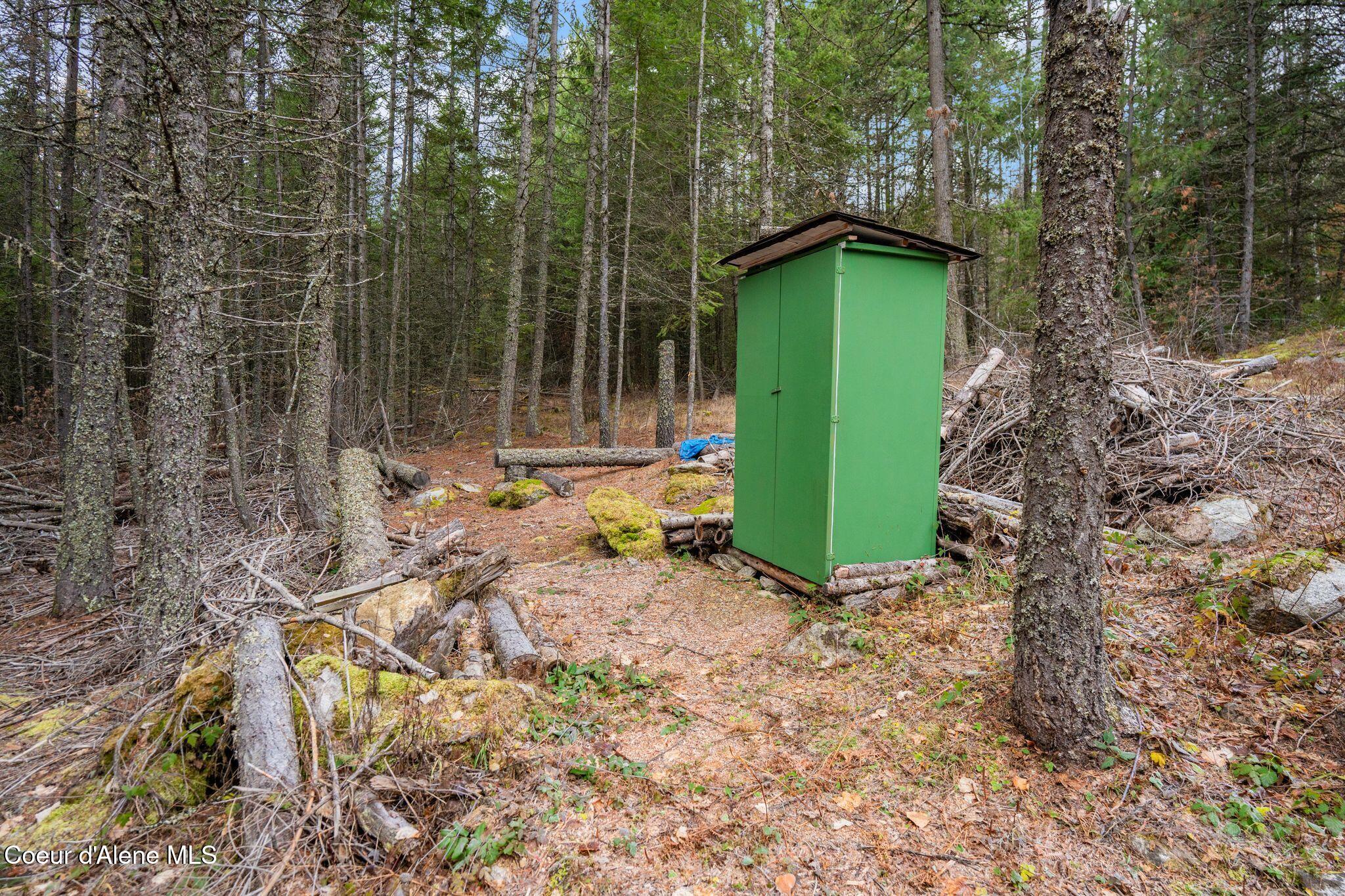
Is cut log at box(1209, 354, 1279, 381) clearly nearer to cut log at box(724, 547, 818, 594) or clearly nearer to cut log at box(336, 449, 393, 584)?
cut log at box(724, 547, 818, 594)

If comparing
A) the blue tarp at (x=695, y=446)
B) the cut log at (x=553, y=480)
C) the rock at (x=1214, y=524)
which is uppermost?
the blue tarp at (x=695, y=446)

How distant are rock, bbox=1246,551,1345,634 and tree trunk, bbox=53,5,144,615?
25.5 feet

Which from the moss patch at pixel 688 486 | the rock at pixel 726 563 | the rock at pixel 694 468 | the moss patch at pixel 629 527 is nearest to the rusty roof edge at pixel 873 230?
the rock at pixel 726 563

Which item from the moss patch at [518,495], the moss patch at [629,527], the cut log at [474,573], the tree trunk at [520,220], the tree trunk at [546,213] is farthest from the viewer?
the tree trunk at [546,213]

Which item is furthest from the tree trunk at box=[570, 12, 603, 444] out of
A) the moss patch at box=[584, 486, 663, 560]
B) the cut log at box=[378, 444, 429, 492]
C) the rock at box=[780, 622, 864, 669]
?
the rock at box=[780, 622, 864, 669]

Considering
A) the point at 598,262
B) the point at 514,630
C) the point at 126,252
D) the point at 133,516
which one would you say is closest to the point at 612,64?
the point at 598,262

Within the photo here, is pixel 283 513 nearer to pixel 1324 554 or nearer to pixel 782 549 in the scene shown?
pixel 782 549

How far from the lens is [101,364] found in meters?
4.79

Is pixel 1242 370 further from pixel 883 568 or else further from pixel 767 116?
pixel 767 116

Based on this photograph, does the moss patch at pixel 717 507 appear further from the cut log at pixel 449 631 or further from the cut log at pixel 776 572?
the cut log at pixel 449 631

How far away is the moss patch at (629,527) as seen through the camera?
19.5 feet

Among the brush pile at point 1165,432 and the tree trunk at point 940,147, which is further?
the tree trunk at point 940,147

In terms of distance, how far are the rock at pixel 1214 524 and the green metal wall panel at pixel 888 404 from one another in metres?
1.94

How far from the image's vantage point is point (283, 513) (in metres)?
7.03
